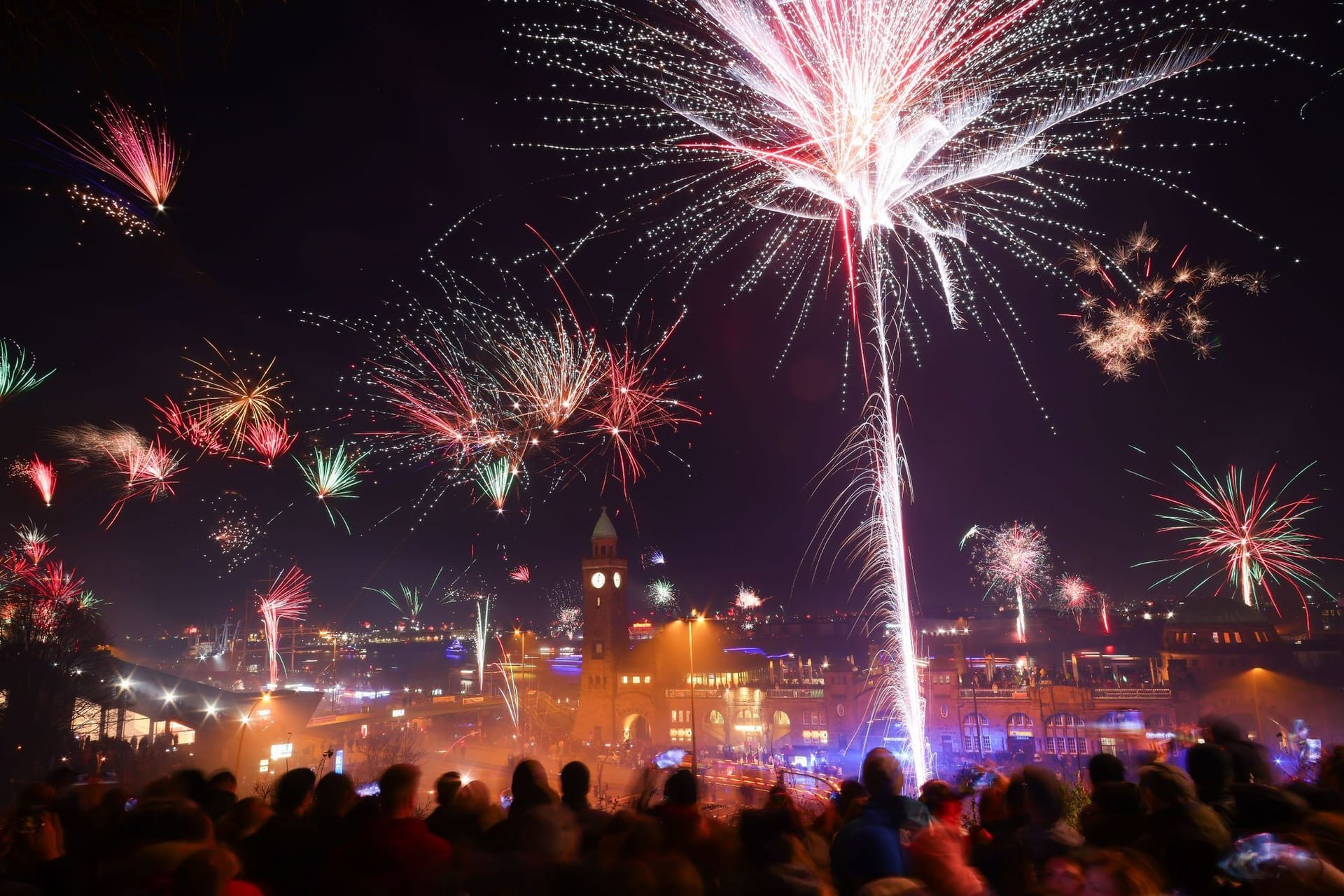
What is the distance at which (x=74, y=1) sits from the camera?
14.2 feet

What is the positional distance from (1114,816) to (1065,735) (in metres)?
55.4

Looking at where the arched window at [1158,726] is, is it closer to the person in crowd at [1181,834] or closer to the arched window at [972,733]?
the arched window at [972,733]

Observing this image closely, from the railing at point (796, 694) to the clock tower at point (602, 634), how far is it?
47.4ft

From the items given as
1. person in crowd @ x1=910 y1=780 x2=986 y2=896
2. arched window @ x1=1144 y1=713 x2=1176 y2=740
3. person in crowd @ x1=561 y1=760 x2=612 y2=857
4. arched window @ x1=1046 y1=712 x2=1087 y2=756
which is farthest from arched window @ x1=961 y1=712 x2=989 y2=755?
person in crowd @ x1=910 y1=780 x2=986 y2=896

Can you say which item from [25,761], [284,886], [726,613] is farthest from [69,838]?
[726,613]

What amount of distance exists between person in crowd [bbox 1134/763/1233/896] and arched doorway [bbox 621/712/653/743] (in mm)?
64204

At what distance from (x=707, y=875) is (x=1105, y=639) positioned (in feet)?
270

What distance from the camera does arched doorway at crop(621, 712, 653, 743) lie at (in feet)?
216

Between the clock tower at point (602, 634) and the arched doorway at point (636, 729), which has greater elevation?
the clock tower at point (602, 634)

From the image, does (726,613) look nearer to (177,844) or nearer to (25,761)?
(25,761)

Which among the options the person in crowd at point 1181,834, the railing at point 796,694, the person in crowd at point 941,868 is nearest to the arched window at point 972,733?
the railing at point 796,694

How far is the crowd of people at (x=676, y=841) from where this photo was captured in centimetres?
406

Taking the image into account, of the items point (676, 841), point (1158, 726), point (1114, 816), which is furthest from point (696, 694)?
point (676, 841)

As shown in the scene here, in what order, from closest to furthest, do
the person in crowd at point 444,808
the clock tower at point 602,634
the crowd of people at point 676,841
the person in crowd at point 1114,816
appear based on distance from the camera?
the crowd of people at point 676,841 → the person in crowd at point 1114,816 → the person in crowd at point 444,808 → the clock tower at point 602,634
